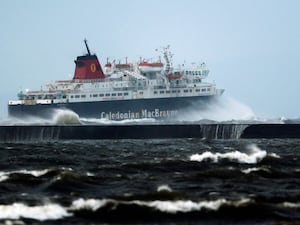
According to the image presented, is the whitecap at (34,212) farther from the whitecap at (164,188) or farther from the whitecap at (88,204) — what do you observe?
the whitecap at (164,188)

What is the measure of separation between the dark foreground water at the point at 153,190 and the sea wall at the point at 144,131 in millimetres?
15454

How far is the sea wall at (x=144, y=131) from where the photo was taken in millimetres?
39438

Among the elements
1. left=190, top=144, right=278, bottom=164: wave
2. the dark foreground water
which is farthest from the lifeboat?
the dark foreground water

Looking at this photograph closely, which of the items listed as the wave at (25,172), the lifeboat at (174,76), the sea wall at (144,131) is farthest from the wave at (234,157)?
the lifeboat at (174,76)

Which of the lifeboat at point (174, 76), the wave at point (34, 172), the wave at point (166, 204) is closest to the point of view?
the wave at point (166, 204)

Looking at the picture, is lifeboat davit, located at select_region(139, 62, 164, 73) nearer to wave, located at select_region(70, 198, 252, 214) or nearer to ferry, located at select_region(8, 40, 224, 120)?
ferry, located at select_region(8, 40, 224, 120)

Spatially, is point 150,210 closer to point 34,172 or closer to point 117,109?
point 34,172

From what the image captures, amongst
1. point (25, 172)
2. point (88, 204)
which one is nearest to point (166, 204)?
point (88, 204)

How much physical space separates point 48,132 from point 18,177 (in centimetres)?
2242

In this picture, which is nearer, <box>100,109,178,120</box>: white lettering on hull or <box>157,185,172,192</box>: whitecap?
<box>157,185,172,192</box>: whitecap

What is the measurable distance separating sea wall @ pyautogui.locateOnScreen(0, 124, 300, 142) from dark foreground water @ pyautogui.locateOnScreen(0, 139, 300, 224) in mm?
15454

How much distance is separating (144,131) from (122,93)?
49.9 meters

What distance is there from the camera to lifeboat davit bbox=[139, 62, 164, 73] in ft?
303

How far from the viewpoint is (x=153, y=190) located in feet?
49.2
